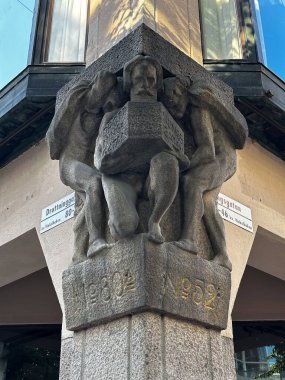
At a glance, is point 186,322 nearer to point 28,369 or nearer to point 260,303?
point 260,303

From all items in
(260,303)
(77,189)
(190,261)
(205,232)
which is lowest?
(190,261)

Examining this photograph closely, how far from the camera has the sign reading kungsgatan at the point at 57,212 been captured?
342cm

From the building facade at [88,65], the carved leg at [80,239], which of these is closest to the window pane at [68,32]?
the building facade at [88,65]

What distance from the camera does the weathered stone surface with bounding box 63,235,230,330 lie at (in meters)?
1.98

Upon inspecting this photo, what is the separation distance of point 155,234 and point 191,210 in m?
0.31

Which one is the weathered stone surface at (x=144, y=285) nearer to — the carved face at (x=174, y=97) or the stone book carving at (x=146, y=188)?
the stone book carving at (x=146, y=188)

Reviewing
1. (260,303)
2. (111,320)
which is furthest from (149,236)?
(260,303)

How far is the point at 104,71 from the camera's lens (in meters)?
2.40

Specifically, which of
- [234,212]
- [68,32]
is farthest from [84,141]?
[68,32]

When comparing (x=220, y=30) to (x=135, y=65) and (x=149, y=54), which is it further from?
(x=135, y=65)

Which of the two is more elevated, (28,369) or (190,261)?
(28,369)

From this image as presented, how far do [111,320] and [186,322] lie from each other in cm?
32

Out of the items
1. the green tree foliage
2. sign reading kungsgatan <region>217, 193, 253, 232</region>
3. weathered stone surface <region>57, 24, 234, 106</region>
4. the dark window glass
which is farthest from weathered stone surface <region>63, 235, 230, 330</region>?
the green tree foliage

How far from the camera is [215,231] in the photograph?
7.97 feet
